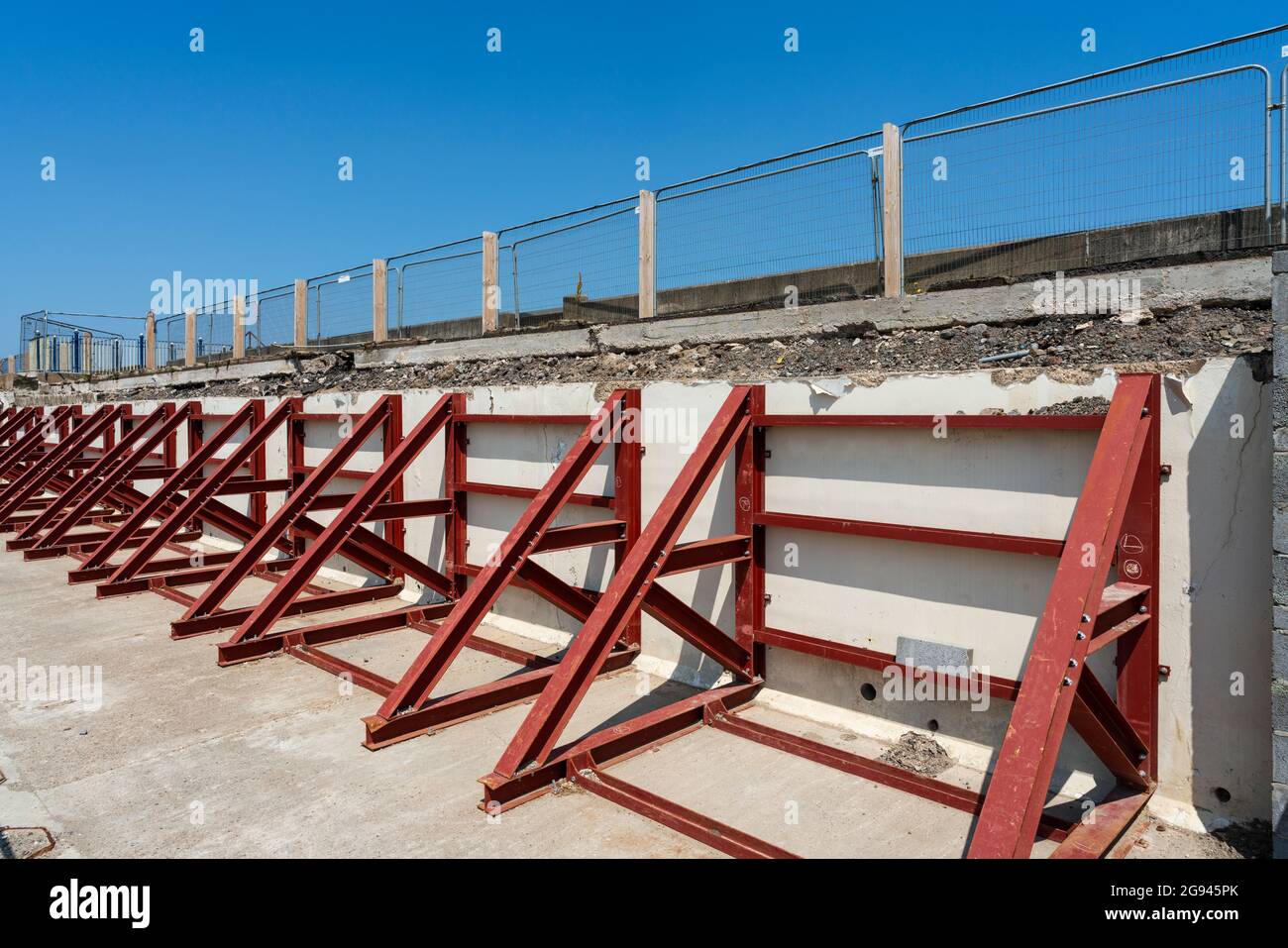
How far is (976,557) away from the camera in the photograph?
4852 mm

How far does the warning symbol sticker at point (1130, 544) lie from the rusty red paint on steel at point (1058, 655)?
1.44 ft

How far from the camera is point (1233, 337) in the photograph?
14.0 ft

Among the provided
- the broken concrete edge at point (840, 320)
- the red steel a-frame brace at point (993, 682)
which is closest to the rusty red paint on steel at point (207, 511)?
the broken concrete edge at point (840, 320)

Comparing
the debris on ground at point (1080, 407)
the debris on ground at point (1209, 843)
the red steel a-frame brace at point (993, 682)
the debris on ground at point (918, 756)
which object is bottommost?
the debris on ground at point (1209, 843)

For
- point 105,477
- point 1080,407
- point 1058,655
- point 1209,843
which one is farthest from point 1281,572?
point 105,477

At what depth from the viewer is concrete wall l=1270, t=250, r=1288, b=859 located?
339 centimetres

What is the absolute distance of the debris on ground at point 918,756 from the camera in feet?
15.5

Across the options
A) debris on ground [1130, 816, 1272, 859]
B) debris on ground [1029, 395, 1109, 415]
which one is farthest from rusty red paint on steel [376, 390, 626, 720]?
debris on ground [1130, 816, 1272, 859]

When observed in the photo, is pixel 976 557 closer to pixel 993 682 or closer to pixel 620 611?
pixel 993 682

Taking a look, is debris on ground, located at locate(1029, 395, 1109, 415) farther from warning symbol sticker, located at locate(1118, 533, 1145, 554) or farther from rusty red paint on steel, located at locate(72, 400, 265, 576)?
rusty red paint on steel, located at locate(72, 400, 265, 576)

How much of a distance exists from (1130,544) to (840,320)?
8.34 ft

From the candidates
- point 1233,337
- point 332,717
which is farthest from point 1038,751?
point 332,717

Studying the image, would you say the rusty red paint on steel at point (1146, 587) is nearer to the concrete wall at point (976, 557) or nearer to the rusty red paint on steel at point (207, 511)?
the concrete wall at point (976, 557)
